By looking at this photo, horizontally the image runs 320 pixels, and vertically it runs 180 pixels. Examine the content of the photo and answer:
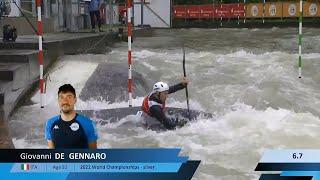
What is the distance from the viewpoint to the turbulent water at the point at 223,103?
698cm

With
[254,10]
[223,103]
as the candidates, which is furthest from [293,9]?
[223,103]

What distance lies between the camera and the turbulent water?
275 inches

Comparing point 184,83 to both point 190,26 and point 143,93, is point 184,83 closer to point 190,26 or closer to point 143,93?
point 143,93

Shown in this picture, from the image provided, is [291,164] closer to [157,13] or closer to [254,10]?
[157,13]

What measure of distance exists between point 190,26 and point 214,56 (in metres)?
14.7

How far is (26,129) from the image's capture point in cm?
791

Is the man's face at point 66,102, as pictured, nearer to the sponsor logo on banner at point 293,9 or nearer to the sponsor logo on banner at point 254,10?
the sponsor logo on banner at point 293,9

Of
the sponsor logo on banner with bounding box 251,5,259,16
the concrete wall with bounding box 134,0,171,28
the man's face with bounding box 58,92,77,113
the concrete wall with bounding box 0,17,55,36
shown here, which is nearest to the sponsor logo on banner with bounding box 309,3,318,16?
the sponsor logo on banner with bounding box 251,5,259,16

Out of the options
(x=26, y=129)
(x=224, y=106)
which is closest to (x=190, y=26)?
(x=224, y=106)

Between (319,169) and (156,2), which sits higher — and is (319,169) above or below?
below

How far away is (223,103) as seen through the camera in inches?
379

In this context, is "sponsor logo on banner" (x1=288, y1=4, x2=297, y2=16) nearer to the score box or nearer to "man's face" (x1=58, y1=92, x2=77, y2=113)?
the score box

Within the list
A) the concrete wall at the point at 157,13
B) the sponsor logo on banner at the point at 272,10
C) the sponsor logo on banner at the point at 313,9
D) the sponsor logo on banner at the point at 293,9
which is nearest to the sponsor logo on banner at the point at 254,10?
the sponsor logo on banner at the point at 272,10

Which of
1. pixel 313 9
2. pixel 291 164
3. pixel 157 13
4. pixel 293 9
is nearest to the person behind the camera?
pixel 291 164
